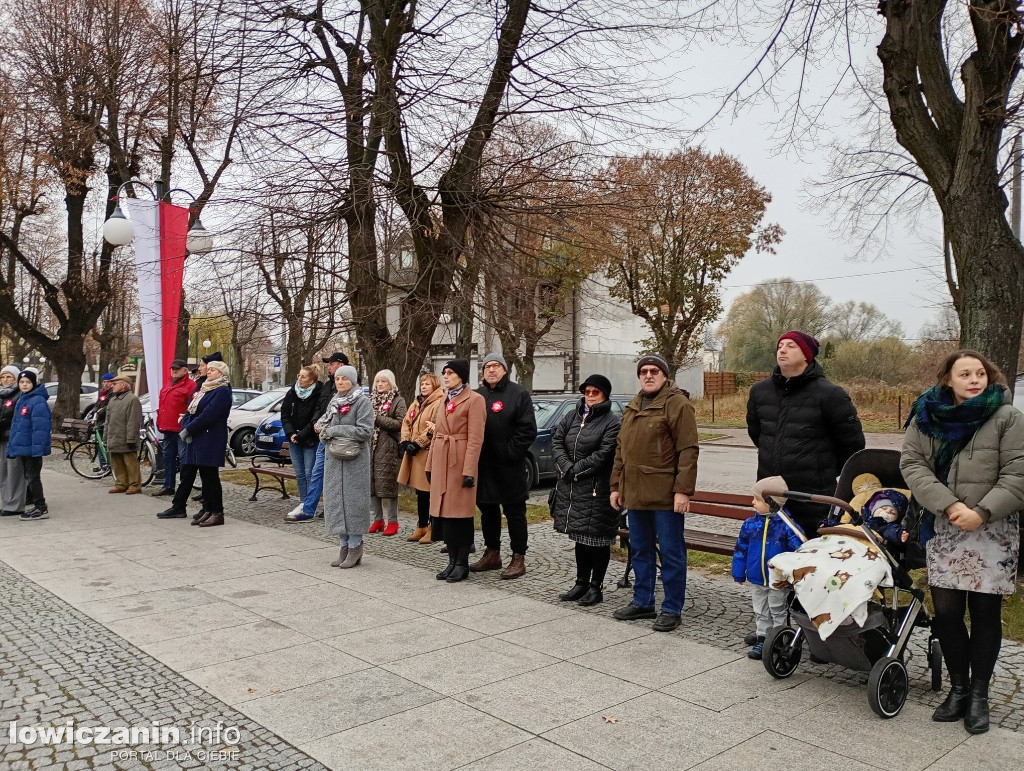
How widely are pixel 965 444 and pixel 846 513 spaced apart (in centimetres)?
95

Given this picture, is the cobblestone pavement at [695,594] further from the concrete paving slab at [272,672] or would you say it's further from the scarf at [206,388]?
the concrete paving slab at [272,672]

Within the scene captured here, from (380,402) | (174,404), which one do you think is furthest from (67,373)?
(380,402)

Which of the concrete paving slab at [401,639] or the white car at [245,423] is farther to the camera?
the white car at [245,423]

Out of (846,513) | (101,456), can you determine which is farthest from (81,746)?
(101,456)

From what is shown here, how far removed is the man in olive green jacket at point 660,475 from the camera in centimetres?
588

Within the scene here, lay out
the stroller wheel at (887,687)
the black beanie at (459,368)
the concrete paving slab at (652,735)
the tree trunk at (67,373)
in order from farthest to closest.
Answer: the tree trunk at (67,373), the black beanie at (459,368), the stroller wheel at (887,687), the concrete paving slab at (652,735)

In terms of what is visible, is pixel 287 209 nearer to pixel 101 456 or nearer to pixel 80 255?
pixel 101 456

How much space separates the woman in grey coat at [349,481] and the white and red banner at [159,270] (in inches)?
234

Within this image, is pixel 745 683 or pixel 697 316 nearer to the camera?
pixel 745 683

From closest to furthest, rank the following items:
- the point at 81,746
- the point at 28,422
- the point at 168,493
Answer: the point at 81,746 → the point at 28,422 → the point at 168,493

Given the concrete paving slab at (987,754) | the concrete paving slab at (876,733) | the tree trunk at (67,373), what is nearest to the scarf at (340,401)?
the concrete paving slab at (876,733)

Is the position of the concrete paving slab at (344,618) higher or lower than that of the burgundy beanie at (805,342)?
lower

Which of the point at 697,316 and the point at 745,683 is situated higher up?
the point at 697,316

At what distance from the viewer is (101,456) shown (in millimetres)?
15078
